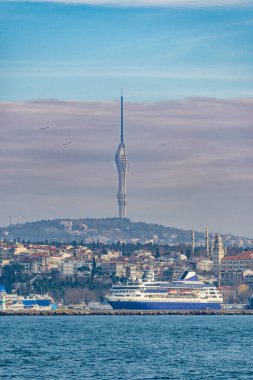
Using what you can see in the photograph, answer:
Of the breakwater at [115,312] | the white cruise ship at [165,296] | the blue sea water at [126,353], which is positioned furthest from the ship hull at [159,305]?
the blue sea water at [126,353]

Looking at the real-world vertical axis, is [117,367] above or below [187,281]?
below

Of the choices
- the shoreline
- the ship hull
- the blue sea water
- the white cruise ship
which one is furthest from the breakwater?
the blue sea water

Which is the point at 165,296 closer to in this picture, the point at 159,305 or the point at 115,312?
the point at 159,305

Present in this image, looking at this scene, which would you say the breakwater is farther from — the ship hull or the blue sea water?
the blue sea water

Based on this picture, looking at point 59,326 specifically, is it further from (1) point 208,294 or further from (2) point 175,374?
(1) point 208,294

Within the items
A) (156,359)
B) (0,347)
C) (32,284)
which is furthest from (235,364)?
(32,284)
